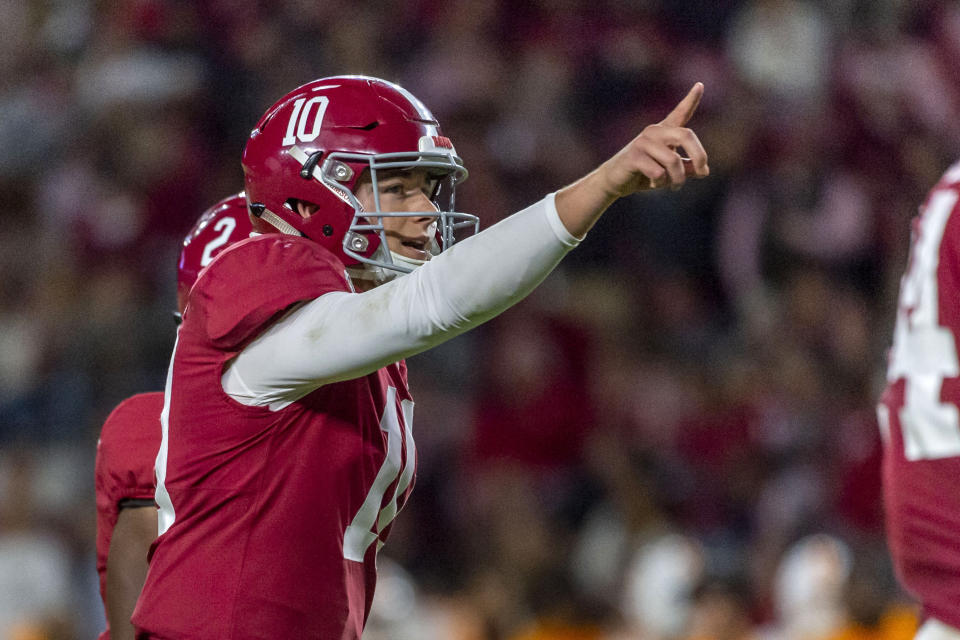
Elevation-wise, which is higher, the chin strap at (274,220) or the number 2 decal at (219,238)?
the chin strap at (274,220)

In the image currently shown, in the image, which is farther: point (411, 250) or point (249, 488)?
point (411, 250)

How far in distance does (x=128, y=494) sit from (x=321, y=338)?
2.86 feet

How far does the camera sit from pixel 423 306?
2.28m

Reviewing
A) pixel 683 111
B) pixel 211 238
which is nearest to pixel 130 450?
pixel 211 238

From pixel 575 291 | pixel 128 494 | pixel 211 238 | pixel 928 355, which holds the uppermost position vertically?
pixel 211 238

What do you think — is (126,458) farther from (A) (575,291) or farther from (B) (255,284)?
(A) (575,291)

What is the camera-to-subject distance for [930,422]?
2.91m

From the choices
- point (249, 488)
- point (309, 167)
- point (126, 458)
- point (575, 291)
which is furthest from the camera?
point (575, 291)

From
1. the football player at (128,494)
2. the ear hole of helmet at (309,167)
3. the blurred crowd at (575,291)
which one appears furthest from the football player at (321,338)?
the blurred crowd at (575,291)

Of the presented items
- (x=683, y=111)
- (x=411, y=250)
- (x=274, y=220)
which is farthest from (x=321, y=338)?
(x=683, y=111)

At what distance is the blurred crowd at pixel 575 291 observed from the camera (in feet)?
20.7

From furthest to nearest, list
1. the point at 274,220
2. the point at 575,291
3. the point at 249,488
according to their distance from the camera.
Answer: the point at 575,291
the point at 274,220
the point at 249,488

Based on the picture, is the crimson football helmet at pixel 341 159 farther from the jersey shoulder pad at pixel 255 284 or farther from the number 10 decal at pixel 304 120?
the jersey shoulder pad at pixel 255 284

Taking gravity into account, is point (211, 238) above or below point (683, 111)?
below
